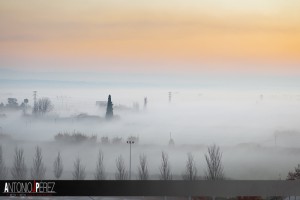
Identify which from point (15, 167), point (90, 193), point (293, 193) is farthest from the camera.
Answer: point (15, 167)

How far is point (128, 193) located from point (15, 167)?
10063 millimetres

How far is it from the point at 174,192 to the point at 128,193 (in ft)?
3.23

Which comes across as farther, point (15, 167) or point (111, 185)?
point (15, 167)

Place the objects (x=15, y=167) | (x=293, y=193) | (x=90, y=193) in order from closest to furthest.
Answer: (x=90, y=193), (x=293, y=193), (x=15, y=167)

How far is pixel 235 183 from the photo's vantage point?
965cm

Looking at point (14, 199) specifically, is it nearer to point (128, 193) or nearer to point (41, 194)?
point (41, 194)

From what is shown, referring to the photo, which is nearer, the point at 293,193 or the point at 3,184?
the point at 3,184

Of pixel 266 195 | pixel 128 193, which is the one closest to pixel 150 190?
pixel 128 193

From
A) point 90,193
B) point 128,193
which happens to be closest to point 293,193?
point 128,193

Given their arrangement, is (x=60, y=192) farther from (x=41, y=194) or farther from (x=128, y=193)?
(x=128, y=193)

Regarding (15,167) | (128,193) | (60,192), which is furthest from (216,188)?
(15,167)

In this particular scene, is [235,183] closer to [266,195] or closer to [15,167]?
[266,195]

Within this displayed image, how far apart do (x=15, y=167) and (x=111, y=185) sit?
9.94m

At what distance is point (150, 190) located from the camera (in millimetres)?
9500
